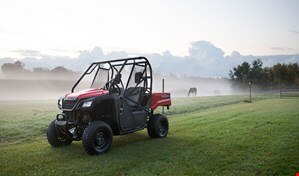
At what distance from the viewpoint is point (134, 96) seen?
989 cm

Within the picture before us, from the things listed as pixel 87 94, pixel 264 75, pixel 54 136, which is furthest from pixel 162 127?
pixel 264 75

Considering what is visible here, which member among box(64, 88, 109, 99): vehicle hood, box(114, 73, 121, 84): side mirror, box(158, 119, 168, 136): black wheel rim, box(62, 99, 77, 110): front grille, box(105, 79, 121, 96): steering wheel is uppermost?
box(114, 73, 121, 84): side mirror

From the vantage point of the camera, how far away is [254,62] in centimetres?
6256

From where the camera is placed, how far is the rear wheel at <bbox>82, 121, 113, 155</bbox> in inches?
310

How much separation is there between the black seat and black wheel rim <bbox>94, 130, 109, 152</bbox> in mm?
1597

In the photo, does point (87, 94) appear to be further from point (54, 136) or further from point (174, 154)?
point (174, 154)

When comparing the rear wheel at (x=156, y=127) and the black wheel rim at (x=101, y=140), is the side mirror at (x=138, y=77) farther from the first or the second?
the black wheel rim at (x=101, y=140)

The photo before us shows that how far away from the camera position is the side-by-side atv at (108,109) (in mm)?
8211

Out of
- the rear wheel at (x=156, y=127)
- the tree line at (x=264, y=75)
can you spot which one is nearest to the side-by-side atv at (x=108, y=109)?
the rear wheel at (x=156, y=127)

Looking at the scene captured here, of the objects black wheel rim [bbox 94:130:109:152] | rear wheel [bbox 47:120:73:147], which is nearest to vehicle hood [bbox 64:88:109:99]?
black wheel rim [bbox 94:130:109:152]

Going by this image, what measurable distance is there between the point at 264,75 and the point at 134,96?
56.7 m

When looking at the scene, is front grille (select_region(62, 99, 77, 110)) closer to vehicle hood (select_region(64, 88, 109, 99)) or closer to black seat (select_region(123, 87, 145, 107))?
vehicle hood (select_region(64, 88, 109, 99))

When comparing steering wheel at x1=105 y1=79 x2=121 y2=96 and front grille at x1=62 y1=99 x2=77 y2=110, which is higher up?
steering wheel at x1=105 y1=79 x2=121 y2=96

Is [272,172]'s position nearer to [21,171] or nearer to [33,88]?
[21,171]
